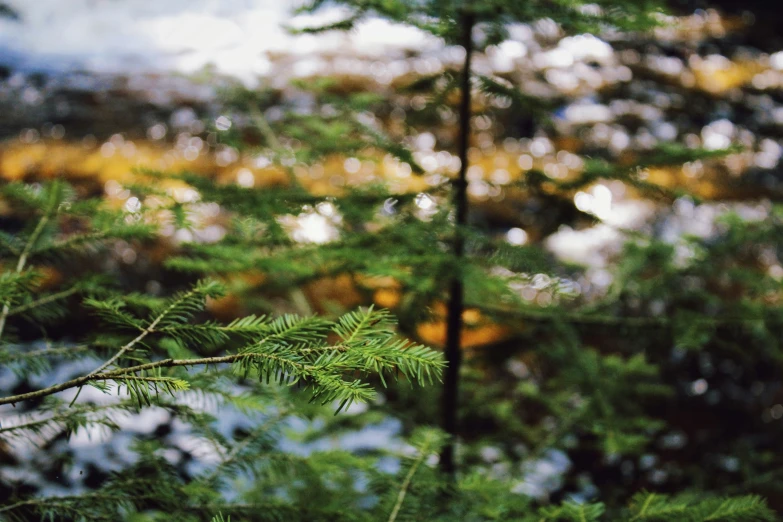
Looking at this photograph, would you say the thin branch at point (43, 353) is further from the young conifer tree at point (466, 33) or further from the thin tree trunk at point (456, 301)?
the thin tree trunk at point (456, 301)

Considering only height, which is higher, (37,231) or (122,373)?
(122,373)

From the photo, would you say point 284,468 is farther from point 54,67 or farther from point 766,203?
point 54,67

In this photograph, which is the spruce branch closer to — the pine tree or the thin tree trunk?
the pine tree

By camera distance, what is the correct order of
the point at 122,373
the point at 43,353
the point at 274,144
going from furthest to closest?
1. the point at 274,144
2. the point at 43,353
3. the point at 122,373

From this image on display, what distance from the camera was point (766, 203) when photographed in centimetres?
532

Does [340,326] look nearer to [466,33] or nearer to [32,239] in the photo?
[32,239]

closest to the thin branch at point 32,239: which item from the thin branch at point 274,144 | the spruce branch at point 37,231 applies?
the spruce branch at point 37,231

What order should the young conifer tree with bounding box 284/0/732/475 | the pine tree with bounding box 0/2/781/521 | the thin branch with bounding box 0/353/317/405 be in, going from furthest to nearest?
the young conifer tree with bounding box 284/0/732/475 < the pine tree with bounding box 0/2/781/521 < the thin branch with bounding box 0/353/317/405

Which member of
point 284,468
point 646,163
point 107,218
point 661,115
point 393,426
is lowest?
point 393,426

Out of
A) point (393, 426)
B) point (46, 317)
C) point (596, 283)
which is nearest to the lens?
point (46, 317)

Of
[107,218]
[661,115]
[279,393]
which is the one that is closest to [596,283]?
[661,115]

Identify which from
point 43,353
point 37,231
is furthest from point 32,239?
point 43,353

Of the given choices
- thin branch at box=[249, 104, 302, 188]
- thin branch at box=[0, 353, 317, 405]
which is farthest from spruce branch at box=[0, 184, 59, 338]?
thin branch at box=[249, 104, 302, 188]

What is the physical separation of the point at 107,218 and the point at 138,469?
562 millimetres
